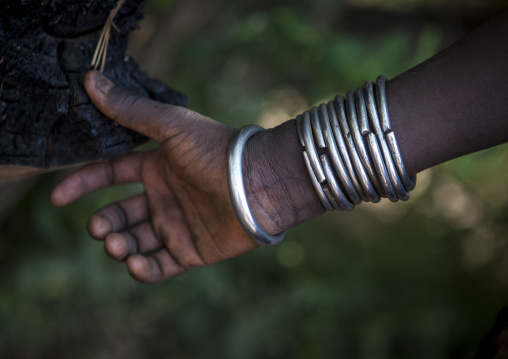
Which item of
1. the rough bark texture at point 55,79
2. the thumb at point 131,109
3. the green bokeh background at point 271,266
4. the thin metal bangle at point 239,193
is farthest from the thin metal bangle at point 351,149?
the green bokeh background at point 271,266

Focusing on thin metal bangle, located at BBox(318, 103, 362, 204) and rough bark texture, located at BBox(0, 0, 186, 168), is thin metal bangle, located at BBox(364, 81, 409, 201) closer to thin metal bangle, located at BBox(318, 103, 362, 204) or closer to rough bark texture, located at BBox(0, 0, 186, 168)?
thin metal bangle, located at BBox(318, 103, 362, 204)

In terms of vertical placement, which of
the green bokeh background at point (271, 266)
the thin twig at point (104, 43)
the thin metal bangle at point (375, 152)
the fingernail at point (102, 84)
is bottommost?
the green bokeh background at point (271, 266)

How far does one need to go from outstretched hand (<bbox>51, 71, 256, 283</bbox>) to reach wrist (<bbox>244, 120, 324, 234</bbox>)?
0.27 ft

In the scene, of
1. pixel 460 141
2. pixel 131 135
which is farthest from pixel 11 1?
pixel 460 141

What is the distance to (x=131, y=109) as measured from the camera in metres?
1.38

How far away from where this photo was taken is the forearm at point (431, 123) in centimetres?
115

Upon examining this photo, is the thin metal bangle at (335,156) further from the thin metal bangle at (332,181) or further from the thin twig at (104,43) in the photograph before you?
the thin twig at (104,43)

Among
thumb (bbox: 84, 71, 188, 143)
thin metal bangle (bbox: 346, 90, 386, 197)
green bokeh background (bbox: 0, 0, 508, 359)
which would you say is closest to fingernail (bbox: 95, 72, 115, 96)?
thumb (bbox: 84, 71, 188, 143)

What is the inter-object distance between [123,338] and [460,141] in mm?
2265

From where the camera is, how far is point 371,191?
124 centimetres

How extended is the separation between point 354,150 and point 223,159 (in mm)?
362

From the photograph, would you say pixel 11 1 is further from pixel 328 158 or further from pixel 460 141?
pixel 460 141

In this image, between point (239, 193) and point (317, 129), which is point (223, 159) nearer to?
point (239, 193)

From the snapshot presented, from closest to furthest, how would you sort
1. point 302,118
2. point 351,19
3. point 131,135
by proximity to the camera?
1. point 302,118
2. point 131,135
3. point 351,19
